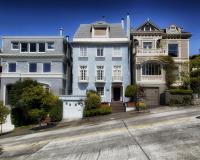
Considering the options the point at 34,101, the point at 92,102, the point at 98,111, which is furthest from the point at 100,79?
the point at 34,101

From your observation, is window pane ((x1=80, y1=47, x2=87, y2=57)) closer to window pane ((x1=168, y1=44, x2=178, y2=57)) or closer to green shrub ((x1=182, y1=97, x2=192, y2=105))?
window pane ((x1=168, y1=44, x2=178, y2=57))

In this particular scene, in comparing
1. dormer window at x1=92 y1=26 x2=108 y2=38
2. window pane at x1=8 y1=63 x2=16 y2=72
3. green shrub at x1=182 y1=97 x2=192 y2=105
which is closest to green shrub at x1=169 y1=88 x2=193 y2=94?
green shrub at x1=182 y1=97 x2=192 y2=105

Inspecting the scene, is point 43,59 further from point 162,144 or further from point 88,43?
point 162,144

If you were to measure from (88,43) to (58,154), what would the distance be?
98.4ft

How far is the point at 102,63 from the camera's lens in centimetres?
4831

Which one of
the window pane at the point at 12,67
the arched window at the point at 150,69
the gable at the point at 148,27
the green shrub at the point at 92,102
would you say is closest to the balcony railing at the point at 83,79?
the green shrub at the point at 92,102

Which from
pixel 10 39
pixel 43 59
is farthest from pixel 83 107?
pixel 10 39

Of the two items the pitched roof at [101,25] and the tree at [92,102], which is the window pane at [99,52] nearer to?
the pitched roof at [101,25]

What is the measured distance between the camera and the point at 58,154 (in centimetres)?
1981

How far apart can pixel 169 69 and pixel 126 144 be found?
26592 mm

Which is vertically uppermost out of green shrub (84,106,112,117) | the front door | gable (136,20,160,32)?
gable (136,20,160,32)

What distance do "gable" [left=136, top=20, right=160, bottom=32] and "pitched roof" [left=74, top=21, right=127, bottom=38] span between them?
8.77 feet

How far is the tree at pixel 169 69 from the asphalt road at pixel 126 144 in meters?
15.8

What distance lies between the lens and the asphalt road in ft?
58.9
